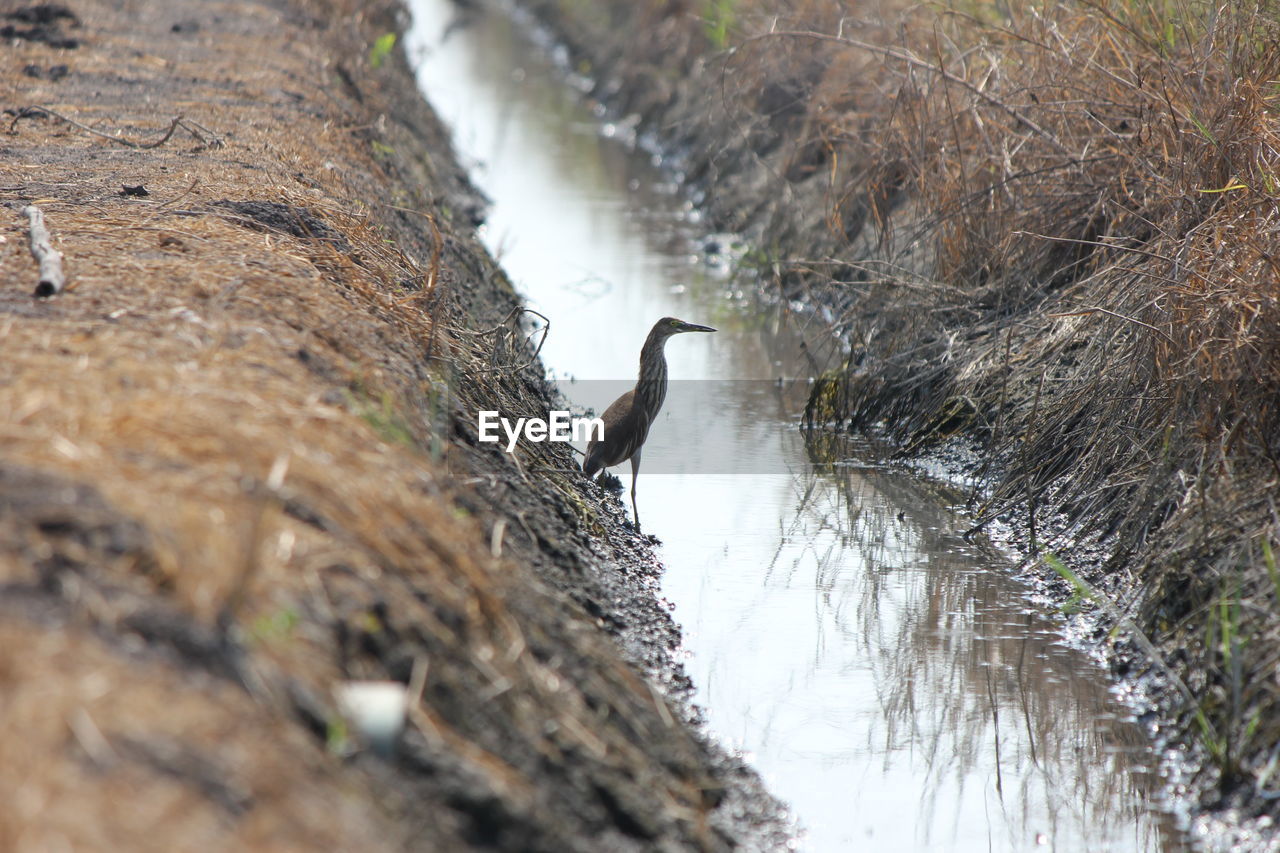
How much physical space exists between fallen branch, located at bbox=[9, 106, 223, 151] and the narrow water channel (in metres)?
2.54

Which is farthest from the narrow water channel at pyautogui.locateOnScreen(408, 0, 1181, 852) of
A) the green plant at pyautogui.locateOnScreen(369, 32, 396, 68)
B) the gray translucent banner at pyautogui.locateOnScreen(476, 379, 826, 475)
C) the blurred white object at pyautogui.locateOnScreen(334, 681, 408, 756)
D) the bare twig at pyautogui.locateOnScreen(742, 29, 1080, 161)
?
the green plant at pyautogui.locateOnScreen(369, 32, 396, 68)

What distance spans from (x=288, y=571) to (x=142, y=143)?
535 cm

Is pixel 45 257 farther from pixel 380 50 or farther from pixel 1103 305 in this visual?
pixel 380 50

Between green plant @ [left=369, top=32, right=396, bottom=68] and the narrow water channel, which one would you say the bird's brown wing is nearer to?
the narrow water channel

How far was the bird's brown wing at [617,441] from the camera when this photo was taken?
6582mm

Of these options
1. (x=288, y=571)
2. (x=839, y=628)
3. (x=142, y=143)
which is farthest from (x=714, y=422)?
(x=288, y=571)

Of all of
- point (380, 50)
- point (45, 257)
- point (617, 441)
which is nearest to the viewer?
point (45, 257)

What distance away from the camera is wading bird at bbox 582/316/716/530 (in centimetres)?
659

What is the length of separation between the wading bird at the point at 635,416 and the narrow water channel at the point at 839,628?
0.33 metres

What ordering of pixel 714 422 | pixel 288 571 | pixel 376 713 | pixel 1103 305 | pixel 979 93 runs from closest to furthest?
pixel 376 713 → pixel 288 571 → pixel 1103 305 → pixel 979 93 → pixel 714 422

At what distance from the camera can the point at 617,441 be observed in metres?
6.58

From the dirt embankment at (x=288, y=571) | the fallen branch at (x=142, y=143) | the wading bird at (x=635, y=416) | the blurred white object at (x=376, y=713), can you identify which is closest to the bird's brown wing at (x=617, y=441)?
the wading bird at (x=635, y=416)

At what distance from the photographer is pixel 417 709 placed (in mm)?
2963

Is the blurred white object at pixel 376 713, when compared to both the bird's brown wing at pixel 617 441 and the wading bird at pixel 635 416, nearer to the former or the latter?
the wading bird at pixel 635 416
